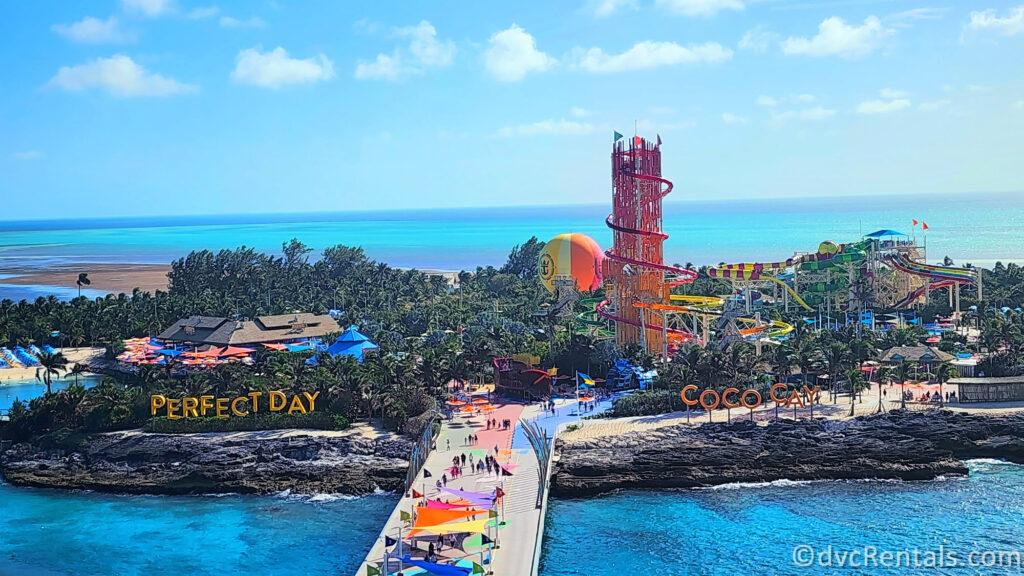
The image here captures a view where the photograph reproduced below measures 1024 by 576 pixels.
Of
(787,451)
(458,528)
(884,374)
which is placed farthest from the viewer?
(884,374)

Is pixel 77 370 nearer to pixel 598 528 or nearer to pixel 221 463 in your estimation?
pixel 221 463

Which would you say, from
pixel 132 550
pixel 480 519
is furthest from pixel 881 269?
pixel 132 550

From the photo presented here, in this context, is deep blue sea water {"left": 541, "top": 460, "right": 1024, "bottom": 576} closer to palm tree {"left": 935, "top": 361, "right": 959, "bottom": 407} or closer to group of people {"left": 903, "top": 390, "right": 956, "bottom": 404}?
group of people {"left": 903, "top": 390, "right": 956, "bottom": 404}

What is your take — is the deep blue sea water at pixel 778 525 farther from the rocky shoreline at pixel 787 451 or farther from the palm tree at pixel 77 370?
the palm tree at pixel 77 370

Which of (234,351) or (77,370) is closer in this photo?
(77,370)

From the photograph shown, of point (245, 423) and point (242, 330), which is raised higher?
point (242, 330)

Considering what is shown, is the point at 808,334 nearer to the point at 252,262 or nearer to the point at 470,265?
the point at 252,262

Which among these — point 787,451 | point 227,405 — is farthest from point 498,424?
point 787,451

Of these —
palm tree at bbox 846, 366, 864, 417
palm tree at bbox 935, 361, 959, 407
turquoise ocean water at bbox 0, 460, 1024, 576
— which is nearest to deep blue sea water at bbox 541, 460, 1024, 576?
turquoise ocean water at bbox 0, 460, 1024, 576

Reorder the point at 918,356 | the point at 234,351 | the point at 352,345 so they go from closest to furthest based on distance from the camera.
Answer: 1. the point at 918,356
2. the point at 352,345
3. the point at 234,351
